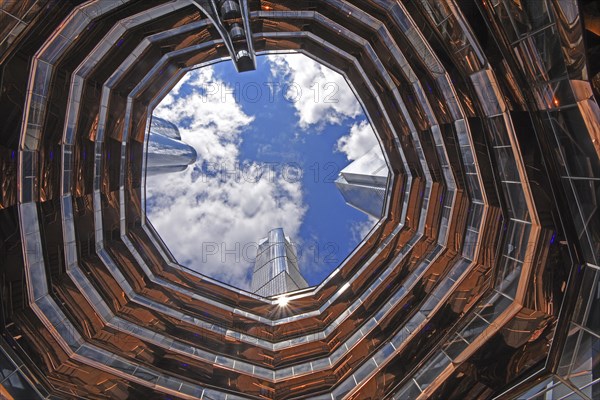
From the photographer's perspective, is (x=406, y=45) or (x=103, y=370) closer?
(x=103, y=370)

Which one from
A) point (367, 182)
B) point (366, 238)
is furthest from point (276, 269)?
point (366, 238)

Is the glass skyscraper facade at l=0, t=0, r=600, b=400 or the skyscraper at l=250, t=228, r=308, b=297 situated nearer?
the glass skyscraper facade at l=0, t=0, r=600, b=400

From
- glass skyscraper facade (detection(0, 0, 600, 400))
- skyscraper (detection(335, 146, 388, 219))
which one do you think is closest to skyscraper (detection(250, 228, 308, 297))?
skyscraper (detection(335, 146, 388, 219))

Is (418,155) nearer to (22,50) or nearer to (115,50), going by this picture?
(115,50)

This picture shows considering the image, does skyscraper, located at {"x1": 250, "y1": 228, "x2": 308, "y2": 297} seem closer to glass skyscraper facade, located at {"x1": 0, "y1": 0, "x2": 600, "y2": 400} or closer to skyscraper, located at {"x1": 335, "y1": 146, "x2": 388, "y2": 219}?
skyscraper, located at {"x1": 335, "y1": 146, "x2": 388, "y2": 219}

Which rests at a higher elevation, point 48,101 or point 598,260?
point 48,101

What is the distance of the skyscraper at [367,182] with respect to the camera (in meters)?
45.8

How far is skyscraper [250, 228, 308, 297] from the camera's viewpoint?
71125 millimetres

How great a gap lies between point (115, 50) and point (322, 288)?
17785mm

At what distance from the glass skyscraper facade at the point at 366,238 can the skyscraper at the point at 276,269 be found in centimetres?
4866

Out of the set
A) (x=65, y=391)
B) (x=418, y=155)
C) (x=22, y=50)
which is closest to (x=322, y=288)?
(x=418, y=155)

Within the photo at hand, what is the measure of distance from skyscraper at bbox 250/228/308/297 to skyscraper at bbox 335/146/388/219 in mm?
22815

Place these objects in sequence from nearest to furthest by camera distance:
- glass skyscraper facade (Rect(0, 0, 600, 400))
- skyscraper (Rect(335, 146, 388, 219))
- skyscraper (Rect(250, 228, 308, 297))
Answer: glass skyscraper facade (Rect(0, 0, 600, 400)), skyscraper (Rect(335, 146, 388, 219)), skyscraper (Rect(250, 228, 308, 297))

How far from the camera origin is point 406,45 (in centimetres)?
1583
